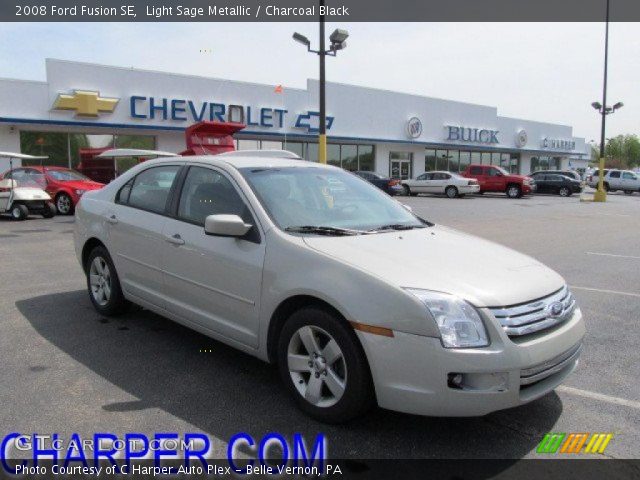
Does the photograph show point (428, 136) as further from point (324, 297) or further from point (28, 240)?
point (324, 297)

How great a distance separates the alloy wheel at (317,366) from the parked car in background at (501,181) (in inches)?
1128

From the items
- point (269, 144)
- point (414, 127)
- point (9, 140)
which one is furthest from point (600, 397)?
point (414, 127)

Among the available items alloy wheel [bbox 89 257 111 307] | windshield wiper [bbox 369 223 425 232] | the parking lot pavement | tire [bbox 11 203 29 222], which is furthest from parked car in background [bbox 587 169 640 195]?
alloy wheel [bbox 89 257 111 307]

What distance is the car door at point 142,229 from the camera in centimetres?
461

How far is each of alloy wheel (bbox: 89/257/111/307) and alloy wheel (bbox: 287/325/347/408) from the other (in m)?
2.64

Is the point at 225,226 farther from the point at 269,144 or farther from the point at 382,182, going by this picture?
the point at 269,144

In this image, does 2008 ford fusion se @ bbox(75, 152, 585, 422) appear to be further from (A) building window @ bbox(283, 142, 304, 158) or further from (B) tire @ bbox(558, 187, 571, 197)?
(B) tire @ bbox(558, 187, 571, 197)

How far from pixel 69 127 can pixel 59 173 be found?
22.6 ft

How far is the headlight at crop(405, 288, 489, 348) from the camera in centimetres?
291

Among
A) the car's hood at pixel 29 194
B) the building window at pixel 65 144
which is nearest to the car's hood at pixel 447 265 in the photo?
the car's hood at pixel 29 194

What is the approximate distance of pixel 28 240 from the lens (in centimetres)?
1081

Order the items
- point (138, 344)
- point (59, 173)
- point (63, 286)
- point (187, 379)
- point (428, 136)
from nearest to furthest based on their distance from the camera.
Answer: point (187, 379)
point (138, 344)
point (63, 286)
point (59, 173)
point (428, 136)

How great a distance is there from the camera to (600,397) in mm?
3799

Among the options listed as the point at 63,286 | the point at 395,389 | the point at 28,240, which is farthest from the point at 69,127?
the point at 395,389
